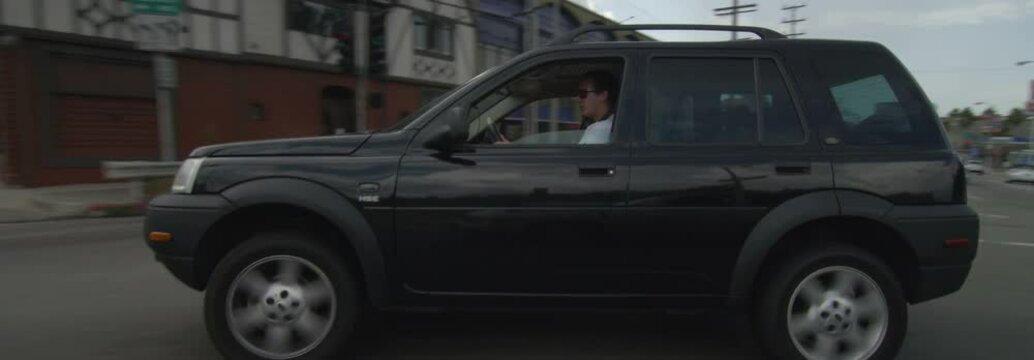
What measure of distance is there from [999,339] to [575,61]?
3.24m

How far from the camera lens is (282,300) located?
3.61 metres

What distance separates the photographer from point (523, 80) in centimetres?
390

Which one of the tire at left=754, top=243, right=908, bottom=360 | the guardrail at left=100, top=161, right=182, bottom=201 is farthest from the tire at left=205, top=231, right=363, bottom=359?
the guardrail at left=100, top=161, right=182, bottom=201

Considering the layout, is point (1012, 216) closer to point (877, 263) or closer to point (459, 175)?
point (877, 263)

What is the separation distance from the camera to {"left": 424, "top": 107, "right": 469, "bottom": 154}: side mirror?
3.47 meters

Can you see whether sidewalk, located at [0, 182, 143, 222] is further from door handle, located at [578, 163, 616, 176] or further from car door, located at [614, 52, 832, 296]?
car door, located at [614, 52, 832, 296]

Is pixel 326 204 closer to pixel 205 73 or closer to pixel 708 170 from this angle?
pixel 708 170

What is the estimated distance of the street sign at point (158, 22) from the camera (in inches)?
398

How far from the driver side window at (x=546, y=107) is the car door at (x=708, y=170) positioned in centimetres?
29

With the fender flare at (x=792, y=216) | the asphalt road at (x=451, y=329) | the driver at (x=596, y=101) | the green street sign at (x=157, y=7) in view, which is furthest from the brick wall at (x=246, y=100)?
the fender flare at (x=792, y=216)

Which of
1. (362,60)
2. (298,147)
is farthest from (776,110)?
(362,60)

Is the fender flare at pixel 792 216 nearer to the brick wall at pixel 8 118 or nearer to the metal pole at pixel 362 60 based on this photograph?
the metal pole at pixel 362 60

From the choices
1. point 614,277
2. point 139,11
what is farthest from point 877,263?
point 139,11

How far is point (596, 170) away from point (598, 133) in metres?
0.32
